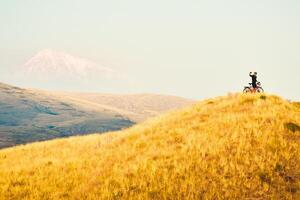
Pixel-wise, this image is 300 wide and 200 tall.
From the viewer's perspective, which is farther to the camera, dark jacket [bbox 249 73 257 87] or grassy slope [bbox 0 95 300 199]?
dark jacket [bbox 249 73 257 87]

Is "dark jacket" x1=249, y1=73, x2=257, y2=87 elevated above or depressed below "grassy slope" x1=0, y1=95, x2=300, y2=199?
above

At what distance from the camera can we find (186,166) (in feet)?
59.9

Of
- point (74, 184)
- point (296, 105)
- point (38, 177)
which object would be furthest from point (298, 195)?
point (296, 105)

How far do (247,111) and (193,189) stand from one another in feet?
41.6

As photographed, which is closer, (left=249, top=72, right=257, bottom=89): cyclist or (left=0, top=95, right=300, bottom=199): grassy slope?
(left=0, top=95, right=300, bottom=199): grassy slope

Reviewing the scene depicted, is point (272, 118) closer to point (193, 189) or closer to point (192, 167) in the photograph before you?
point (192, 167)

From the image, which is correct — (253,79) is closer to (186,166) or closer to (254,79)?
(254,79)

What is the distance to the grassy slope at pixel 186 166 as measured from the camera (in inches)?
637

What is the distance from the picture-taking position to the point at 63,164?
21.7 metres

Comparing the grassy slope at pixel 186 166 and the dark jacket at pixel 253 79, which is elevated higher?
the dark jacket at pixel 253 79

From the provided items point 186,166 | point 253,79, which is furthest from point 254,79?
point 186,166

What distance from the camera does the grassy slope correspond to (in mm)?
16172

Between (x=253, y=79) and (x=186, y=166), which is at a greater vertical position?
(x=253, y=79)

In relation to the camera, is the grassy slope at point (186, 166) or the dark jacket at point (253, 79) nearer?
the grassy slope at point (186, 166)
